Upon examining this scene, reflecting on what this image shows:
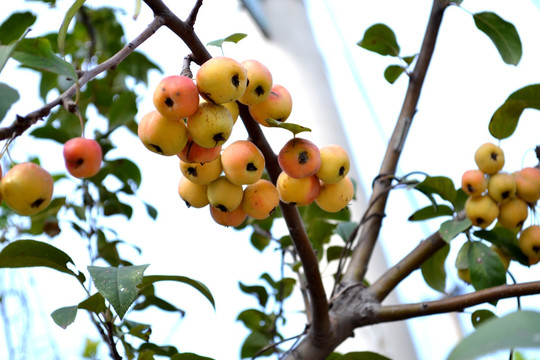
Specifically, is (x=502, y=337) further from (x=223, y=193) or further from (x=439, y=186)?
(x=439, y=186)

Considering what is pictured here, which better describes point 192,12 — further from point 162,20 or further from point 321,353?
point 321,353

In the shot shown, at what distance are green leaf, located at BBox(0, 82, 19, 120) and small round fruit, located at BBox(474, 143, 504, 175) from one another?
0.54 meters

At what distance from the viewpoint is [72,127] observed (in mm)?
1112

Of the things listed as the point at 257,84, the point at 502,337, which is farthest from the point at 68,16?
the point at 502,337

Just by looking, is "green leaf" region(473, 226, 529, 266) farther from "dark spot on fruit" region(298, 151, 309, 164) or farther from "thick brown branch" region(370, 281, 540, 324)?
"dark spot on fruit" region(298, 151, 309, 164)

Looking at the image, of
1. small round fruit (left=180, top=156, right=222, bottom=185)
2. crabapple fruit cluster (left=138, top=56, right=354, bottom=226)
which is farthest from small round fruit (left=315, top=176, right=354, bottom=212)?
small round fruit (left=180, top=156, right=222, bottom=185)

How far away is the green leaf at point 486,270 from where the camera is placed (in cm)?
71

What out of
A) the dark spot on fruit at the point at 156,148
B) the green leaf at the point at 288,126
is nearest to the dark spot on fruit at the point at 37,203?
the dark spot on fruit at the point at 156,148

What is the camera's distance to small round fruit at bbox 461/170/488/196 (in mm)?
726

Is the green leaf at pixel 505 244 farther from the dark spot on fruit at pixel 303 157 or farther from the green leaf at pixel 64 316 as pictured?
the green leaf at pixel 64 316

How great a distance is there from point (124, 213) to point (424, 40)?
58 centimetres

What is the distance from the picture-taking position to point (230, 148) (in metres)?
0.55

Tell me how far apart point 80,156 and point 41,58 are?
9 centimetres

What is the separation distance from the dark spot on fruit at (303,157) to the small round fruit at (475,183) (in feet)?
0.92
